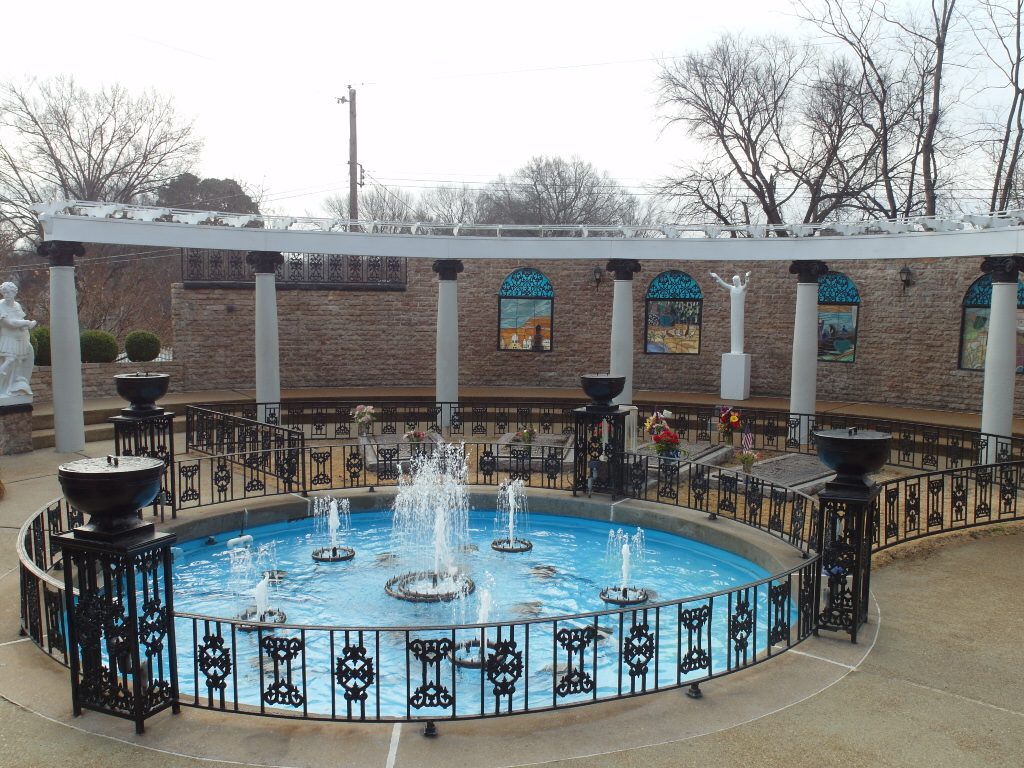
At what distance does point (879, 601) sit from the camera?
8445 millimetres

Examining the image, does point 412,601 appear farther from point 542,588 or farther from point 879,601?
point 879,601

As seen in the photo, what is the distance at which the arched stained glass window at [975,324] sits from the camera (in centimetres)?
2092

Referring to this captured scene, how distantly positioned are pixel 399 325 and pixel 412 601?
16421 millimetres

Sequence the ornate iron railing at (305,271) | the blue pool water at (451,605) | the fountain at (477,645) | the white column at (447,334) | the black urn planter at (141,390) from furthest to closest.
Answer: the ornate iron railing at (305,271) < the white column at (447,334) < the black urn planter at (141,390) < the blue pool water at (451,605) < the fountain at (477,645)

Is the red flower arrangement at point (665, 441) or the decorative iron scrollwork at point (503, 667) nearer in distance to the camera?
the decorative iron scrollwork at point (503, 667)

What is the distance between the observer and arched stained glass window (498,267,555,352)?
25266 mm

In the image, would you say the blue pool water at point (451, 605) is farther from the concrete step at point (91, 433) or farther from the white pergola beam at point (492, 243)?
the white pergola beam at point (492, 243)

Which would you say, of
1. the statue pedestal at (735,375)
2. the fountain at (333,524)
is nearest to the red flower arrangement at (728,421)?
the statue pedestal at (735,375)

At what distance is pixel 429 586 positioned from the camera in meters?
9.99

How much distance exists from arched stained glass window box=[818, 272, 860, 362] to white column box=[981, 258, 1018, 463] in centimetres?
797

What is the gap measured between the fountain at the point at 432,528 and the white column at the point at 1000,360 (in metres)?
9.90

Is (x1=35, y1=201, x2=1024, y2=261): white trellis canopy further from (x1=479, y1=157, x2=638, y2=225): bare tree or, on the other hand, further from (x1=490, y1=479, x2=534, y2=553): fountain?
(x1=479, y1=157, x2=638, y2=225): bare tree

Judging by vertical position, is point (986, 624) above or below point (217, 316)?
below

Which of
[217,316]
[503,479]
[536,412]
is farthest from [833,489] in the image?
[217,316]
